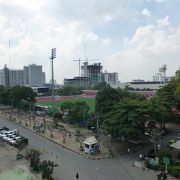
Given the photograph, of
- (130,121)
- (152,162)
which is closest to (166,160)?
(152,162)

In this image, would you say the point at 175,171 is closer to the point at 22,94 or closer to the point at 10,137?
the point at 10,137

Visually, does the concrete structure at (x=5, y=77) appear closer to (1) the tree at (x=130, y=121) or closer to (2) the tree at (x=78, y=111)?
(2) the tree at (x=78, y=111)

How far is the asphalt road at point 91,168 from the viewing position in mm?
26047

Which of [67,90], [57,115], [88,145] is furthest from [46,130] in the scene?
[67,90]

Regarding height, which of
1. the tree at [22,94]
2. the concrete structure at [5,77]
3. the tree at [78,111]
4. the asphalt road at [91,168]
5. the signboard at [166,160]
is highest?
the concrete structure at [5,77]

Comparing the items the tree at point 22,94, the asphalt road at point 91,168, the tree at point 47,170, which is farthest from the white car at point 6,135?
the tree at point 22,94

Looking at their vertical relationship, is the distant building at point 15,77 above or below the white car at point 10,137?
above

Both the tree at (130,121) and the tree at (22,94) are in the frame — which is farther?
the tree at (22,94)

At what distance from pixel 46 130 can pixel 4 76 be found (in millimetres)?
140931

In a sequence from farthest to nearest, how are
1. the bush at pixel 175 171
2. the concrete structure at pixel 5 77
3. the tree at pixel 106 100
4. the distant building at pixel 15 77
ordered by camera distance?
the distant building at pixel 15 77, the concrete structure at pixel 5 77, the tree at pixel 106 100, the bush at pixel 175 171

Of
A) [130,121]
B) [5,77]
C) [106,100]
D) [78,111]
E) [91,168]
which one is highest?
[5,77]

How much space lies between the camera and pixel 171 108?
45.0 m

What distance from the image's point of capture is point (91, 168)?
93.6 feet

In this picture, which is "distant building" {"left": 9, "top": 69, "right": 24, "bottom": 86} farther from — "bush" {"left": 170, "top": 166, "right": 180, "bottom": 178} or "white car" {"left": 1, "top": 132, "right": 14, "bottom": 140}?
"bush" {"left": 170, "top": 166, "right": 180, "bottom": 178}
